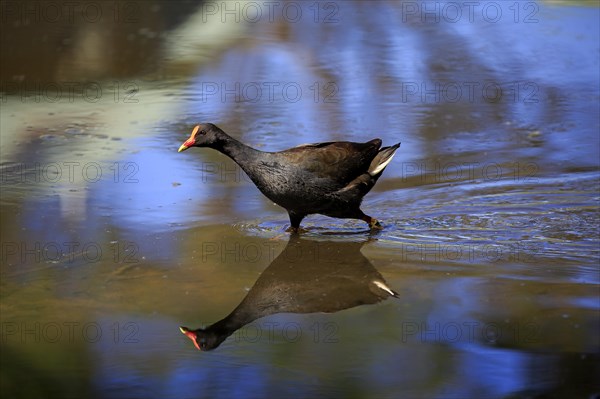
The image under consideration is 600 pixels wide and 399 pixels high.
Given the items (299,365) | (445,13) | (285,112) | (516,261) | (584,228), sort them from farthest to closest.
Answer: (445,13)
(285,112)
(584,228)
(516,261)
(299,365)

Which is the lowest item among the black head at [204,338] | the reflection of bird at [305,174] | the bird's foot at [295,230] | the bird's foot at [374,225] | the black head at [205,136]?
the black head at [204,338]

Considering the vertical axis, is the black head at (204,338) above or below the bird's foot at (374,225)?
below

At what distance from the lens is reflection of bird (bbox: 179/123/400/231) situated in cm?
796

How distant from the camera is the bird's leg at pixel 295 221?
320 inches

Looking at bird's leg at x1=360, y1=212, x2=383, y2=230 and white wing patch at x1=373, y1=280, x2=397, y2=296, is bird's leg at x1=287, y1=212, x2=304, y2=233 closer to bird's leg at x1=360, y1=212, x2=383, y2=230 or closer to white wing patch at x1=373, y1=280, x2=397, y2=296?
bird's leg at x1=360, y1=212, x2=383, y2=230

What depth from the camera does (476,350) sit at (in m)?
5.78

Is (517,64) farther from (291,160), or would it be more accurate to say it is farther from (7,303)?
(7,303)

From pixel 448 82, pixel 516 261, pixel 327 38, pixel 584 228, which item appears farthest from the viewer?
pixel 327 38

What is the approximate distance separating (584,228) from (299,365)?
311cm

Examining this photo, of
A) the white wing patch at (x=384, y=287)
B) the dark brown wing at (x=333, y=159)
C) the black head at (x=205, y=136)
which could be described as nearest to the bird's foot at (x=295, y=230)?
the dark brown wing at (x=333, y=159)

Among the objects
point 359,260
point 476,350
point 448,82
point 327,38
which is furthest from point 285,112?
point 476,350

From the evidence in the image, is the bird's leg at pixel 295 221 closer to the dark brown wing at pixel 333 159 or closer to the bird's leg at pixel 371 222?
the dark brown wing at pixel 333 159

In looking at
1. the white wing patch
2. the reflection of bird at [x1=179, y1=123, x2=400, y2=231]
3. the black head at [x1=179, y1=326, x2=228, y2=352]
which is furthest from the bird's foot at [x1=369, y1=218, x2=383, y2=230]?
the black head at [x1=179, y1=326, x2=228, y2=352]

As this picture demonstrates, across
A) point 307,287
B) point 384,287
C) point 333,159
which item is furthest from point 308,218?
point 384,287
